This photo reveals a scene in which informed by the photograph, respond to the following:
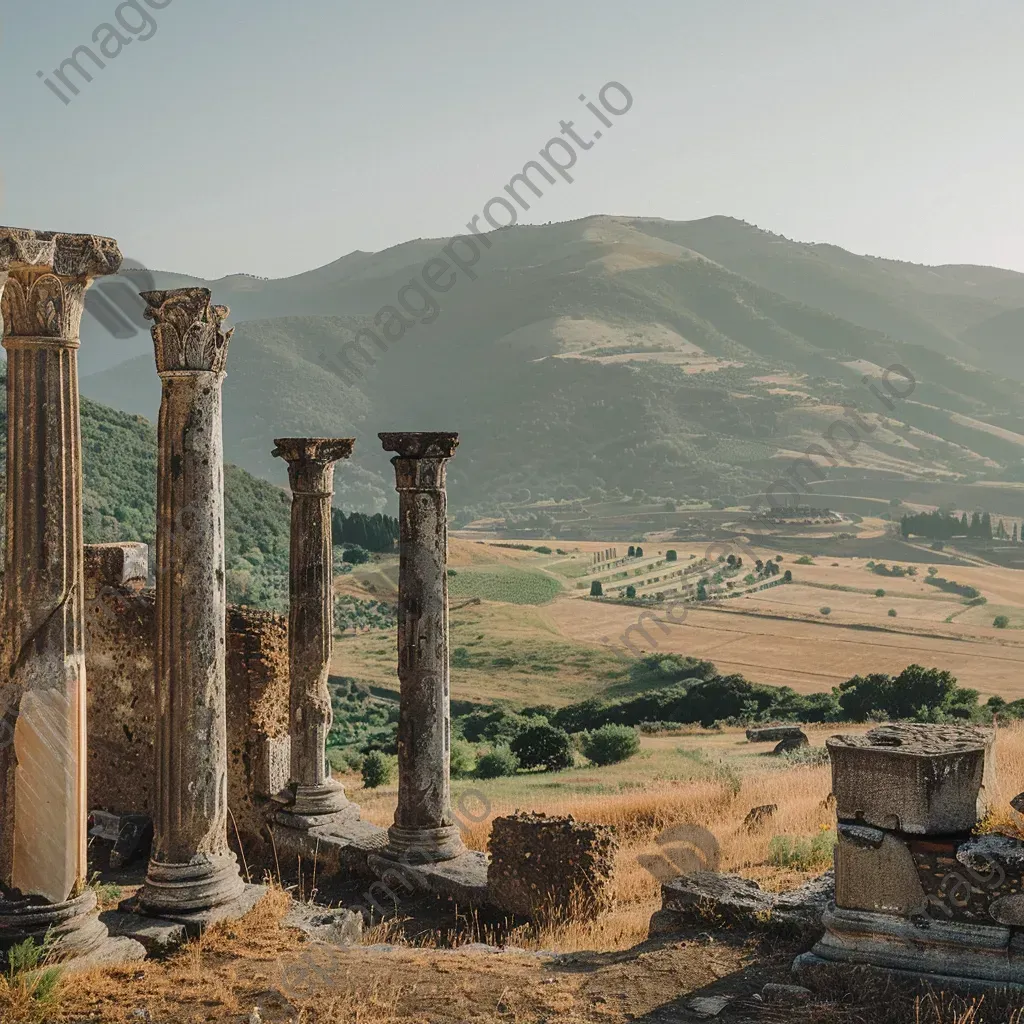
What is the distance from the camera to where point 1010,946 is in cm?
676

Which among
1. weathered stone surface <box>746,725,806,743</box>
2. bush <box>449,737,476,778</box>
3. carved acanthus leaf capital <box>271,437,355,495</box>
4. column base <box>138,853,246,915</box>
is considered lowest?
bush <box>449,737,476,778</box>

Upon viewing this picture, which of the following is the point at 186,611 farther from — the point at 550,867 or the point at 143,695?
the point at 143,695

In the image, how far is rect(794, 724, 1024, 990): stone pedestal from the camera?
6801mm

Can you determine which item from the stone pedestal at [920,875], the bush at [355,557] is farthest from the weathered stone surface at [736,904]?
the bush at [355,557]

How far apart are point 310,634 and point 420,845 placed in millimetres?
2643

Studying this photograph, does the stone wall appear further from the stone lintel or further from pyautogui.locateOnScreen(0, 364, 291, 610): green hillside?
pyautogui.locateOnScreen(0, 364, 291, 610): green hillside

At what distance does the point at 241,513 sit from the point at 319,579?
112 ft

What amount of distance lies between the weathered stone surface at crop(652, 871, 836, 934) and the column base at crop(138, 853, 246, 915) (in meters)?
3.39

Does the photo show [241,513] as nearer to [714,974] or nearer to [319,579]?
[319,579]

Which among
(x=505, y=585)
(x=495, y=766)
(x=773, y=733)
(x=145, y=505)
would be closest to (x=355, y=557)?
(x=505, y=585)

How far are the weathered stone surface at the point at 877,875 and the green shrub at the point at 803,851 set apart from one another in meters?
3.02

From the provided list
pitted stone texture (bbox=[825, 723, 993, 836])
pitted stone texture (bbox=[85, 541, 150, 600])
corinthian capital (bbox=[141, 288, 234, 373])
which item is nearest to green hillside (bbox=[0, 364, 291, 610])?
pitted stone texture (bbox=[85, 541, 150, 600])

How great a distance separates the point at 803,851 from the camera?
10516 mm

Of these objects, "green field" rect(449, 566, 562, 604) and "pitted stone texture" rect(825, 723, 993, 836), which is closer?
"pitted stone texture" rect(825, 723, 993, 836)
